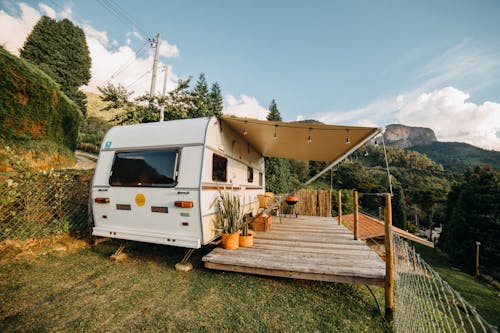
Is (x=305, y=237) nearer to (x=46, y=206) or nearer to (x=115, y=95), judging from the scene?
(x=46, y=206)

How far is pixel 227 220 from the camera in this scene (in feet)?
14.5

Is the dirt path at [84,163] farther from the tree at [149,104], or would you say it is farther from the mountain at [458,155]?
the mountain at [458,155]

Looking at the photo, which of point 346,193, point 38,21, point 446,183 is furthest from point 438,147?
point 38,21

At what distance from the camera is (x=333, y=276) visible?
333 centimetres

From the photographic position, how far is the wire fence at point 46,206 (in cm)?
433

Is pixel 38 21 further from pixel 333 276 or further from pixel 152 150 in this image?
pixel 333 276

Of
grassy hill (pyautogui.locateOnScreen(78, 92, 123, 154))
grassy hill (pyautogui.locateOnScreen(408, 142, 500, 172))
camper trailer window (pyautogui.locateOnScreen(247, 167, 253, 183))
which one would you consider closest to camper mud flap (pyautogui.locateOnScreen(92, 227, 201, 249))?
camper trailer window (pyautogui.locateOnScreen(247, 167, 253, 183))

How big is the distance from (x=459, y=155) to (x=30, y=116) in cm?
11540

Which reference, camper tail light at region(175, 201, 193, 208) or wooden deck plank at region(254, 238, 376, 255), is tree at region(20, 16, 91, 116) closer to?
camper tail light at region(175, 201, 193, 208)

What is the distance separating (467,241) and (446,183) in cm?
4194

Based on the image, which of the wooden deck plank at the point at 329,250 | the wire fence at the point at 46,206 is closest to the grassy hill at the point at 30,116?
the wire fence at the point at 46,206

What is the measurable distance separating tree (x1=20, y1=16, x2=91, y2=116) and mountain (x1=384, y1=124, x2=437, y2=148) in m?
163

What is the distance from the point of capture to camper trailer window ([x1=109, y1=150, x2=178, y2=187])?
3958mm

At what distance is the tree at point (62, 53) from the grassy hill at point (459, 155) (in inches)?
3691
